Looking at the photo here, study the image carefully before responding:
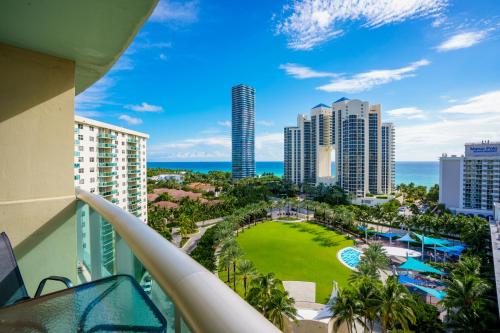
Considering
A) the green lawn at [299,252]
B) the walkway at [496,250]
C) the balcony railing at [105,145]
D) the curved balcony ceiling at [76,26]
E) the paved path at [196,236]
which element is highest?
the balcony railing at [105,145]

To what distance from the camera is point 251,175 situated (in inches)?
2672

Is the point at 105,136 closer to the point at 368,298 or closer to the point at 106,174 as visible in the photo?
the point at 106,174

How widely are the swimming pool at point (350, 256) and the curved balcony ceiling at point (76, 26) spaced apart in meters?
17.8

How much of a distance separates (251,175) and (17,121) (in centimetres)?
6585

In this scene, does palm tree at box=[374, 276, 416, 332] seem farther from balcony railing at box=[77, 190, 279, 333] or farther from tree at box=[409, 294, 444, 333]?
balcony railing at box=[77, 190, 279, 333]

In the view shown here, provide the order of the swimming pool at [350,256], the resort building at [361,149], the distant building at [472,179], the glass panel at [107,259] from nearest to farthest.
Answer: the glass panel at [107,259]
the swimming pool at [350,256]
the distant building at [472,179]
the resort building at [361,149]

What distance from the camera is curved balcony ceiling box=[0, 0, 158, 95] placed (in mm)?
1463

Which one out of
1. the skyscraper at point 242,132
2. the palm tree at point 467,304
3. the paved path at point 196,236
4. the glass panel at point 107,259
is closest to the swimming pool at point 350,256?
the palm tree at point 467,304

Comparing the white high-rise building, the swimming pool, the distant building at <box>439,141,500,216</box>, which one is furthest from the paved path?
the distant building at <box>439,141,500,216</box>

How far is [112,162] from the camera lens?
21.7 m

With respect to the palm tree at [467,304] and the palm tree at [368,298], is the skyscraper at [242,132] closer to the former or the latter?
the palm tree at [368,298]

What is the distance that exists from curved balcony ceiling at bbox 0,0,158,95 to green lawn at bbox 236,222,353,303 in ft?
44.5

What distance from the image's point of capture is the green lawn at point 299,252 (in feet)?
51.9

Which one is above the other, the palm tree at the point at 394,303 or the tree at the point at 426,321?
the palm tree at the point at 394,303
